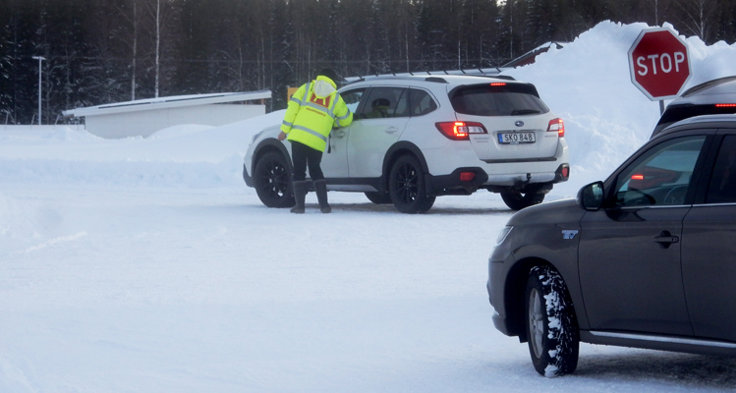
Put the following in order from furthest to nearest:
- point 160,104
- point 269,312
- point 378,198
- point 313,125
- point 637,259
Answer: point 160,104 → point 378,198 → point 313,125 → point 269,312 → point 637,259

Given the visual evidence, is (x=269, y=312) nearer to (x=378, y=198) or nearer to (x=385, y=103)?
(x=385, y=103)

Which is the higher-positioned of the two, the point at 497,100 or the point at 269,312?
the point at 497,100

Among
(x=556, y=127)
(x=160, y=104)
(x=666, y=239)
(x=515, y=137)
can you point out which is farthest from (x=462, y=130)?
(x=160, y=104)

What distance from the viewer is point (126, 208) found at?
18312mm

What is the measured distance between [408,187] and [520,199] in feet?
5.31

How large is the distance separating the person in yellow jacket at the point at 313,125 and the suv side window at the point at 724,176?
37.5ft

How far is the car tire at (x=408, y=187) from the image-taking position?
16453mm

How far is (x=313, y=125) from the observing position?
1720cm

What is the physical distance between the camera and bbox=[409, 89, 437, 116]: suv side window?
16.5 metres

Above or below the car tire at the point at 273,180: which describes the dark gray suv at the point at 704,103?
above

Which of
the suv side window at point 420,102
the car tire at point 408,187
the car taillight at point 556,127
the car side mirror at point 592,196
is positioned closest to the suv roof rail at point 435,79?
the suv side window at point 420,102

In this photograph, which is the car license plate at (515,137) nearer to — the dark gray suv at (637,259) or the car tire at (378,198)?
the car tire at (378,198)

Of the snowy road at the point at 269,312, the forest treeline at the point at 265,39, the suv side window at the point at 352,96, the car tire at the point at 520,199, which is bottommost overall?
the snowy road at the point at 269,312

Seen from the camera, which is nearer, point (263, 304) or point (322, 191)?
point (263, 304)
